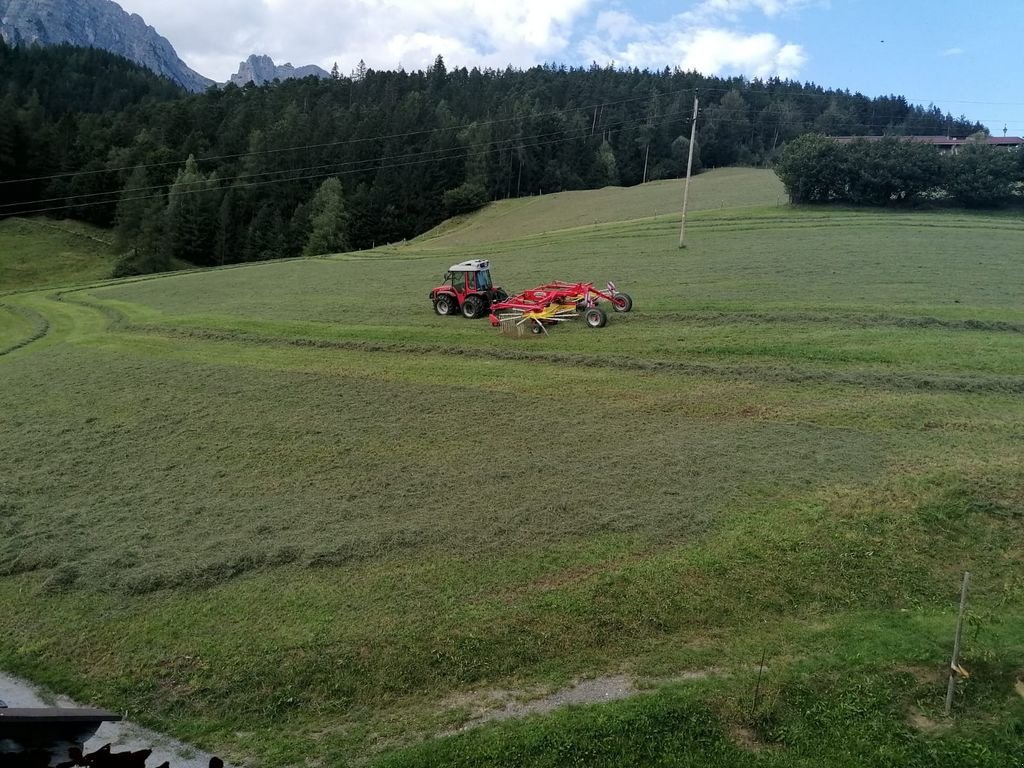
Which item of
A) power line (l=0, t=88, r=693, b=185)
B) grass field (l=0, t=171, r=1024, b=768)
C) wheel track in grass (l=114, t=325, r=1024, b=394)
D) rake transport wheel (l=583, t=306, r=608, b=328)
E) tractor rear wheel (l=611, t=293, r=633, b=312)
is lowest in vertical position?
grass field (l=0, t=171, r=1024, b=768)

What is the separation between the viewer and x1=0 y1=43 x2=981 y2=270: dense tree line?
8688 centimetres

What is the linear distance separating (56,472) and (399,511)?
982 cm

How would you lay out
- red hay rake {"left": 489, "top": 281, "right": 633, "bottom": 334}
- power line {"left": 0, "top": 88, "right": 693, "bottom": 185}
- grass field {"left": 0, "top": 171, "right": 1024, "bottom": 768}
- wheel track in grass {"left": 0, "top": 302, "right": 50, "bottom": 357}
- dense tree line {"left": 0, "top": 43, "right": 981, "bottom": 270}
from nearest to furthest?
1. grass field {"left": 0, "top": 171, "right": 1024, "bottom": 768}
2. red hay rake {"left": 489, "top": 281, "right": 633, "bottom": 334}
3. wheel track in grass {"left": 0, "top": 302, "right": 50, "bottom": 357}
4. dense tree line {"left": 0, "top": 43, "right": 981, "bottom": 270}
5. power line {"left": 0, "top": 88, "right": 693, "bottom": 185}

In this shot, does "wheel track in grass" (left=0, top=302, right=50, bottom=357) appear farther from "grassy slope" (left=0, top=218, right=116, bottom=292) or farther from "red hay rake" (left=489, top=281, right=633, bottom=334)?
"red hay rake" (left=489, top=281, right=633, bottom=334)

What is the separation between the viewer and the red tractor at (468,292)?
106 feet

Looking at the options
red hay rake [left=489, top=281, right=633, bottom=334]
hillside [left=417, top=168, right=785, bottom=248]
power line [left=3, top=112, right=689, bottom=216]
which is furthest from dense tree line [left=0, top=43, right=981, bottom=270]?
red hay rake [left=489, top=281, right=633, bottom=334]

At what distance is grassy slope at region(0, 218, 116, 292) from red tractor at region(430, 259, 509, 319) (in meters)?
48.3

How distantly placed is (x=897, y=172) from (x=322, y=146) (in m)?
70.9

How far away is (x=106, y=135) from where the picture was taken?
326ft

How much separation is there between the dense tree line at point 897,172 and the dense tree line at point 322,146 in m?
47.1

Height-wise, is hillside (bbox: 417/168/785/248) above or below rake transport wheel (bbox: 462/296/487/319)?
above

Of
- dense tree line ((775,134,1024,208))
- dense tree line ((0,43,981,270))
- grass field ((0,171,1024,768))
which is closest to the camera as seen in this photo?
grass field ((0,171,1024,768))

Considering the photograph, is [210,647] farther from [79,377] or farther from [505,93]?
[505,93]

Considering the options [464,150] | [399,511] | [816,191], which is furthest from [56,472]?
[464,150]
